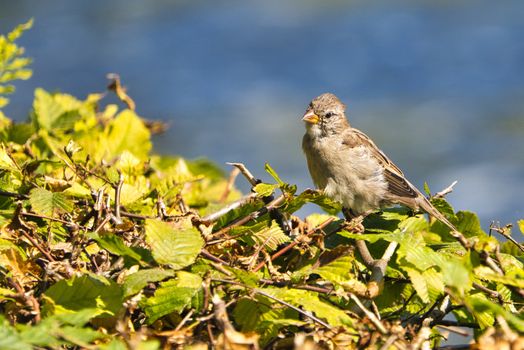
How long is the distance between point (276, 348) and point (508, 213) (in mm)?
4073

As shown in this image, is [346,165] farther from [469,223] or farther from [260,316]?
[260,316]

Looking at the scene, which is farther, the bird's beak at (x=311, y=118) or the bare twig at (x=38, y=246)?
the bird's beak at (x=311, y=118)

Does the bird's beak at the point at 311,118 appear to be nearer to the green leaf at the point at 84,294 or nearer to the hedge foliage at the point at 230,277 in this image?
the hedge foliage at the point at 230,277

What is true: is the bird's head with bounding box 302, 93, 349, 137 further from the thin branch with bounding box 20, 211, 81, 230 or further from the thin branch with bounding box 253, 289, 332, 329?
the thin branch with bounding box 253, 289, 332, 329

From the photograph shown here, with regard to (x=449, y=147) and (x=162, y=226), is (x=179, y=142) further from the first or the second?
(x=162, y=226)

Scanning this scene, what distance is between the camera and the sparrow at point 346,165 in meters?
3.47

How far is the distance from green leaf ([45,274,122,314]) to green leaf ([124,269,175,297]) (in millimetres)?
61

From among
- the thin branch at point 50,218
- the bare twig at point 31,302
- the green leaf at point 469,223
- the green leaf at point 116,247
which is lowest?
the green leaf at point 469,223

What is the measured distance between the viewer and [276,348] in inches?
61.1

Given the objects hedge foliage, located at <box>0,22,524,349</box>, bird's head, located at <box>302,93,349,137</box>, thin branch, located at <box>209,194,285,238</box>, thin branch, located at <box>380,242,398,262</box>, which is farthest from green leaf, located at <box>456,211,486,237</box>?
bird's head, located at <box>302,93,349,137</box>

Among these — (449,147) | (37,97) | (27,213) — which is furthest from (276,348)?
(449,147)

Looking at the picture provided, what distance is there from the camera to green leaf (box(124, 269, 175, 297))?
1.44 m

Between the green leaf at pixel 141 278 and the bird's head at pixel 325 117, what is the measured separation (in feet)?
7.61

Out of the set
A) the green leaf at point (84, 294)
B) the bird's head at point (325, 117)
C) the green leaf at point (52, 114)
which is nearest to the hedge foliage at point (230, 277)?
the green leaf at point (84, 294)
